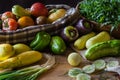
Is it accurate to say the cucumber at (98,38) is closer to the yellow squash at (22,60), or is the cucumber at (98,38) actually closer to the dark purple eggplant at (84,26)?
the dark purple eggplant at (84,26)

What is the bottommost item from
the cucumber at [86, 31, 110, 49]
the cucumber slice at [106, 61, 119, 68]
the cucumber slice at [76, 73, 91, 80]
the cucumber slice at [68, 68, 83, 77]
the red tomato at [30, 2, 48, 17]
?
the cucumber slice at [76, 73, 91, 80]

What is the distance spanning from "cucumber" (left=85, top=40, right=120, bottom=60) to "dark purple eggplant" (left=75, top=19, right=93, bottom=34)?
12 centimetres

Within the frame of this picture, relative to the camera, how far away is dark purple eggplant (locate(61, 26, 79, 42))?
3.57ft

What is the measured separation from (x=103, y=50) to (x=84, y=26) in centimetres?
15

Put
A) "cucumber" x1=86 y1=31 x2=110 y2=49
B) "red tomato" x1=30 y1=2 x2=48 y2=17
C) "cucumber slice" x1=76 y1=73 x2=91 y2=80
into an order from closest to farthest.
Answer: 1. "cucumber slice" x1=76 y1=73 x2=91 y2=80
2. "cucumber" x1=86 y1=31 x2=110 y2=49
3. "red tomato" x1=30 y1=2 x2=48 y2=17

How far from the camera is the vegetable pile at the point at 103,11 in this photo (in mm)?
Answer: 1090

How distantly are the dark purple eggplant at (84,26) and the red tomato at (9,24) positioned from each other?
0.83ft

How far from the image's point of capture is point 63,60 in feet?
3.41

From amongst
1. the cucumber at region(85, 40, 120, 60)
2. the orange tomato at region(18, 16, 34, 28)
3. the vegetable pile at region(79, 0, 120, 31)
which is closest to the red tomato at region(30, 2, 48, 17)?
the orange tomato at region(18, 16, 34, 28)

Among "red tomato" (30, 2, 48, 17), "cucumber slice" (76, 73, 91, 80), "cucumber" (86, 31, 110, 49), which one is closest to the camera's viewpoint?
"cucumber slice" (76, 73, 91, 80)

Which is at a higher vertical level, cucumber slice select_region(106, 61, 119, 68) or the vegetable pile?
the vegetable pile

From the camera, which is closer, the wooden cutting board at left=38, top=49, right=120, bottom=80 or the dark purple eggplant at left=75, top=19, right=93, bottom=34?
the wooden cutting board at left=38, top=49, right=120, bottom=80

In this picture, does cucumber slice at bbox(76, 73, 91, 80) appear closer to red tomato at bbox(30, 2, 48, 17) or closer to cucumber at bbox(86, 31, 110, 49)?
cucumber at bbox(86, 31, 110, 49)

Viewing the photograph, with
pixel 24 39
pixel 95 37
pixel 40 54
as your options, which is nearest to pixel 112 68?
pixel 95 37
